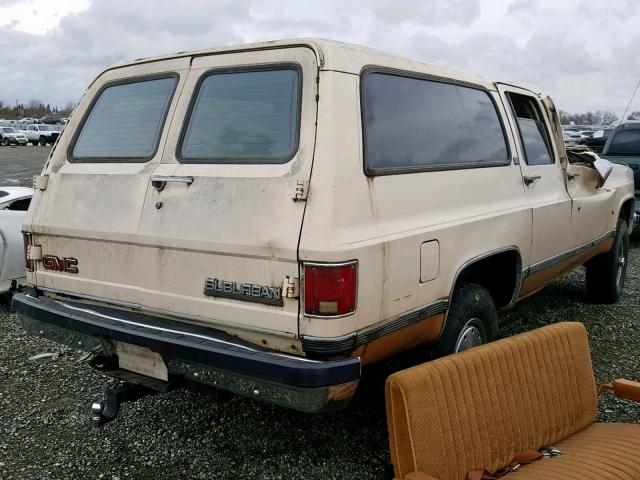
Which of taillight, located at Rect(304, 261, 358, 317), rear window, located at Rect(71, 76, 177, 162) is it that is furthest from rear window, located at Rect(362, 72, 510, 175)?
rear window, located at Rect(71, 76, 177, 162)

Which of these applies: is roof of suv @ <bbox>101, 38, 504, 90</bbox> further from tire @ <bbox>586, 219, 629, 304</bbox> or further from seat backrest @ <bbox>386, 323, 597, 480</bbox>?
tire @ <bbox>586, 219, 629, 304</bbox>

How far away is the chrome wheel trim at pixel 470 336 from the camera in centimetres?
327

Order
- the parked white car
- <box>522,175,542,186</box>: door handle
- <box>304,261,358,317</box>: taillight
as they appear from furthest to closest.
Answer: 1. the parked white car
2. <box>522,175,542,186</box>: door handle
3. <box>304,261,358,317</box>: taillight

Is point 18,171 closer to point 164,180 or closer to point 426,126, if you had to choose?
point 164,180

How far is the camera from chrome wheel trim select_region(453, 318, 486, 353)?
327cm

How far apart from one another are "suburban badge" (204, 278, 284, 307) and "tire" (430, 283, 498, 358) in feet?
3.33

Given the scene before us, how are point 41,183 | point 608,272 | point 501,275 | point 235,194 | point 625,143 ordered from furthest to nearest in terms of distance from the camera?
point 625,143
point 608,272
point 501,275
point 41,183
point 235,194

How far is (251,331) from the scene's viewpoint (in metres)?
2.61

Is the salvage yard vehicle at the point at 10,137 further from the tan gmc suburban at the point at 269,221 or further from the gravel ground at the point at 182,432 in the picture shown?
the tan gmc suburban at the point at 269,221

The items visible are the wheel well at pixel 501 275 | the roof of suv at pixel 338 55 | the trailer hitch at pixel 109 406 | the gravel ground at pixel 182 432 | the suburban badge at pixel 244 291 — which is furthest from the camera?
the wheel well at pixel 501 275

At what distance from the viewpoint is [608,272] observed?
19.1ft

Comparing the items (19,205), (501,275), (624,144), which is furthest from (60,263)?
(624,144)

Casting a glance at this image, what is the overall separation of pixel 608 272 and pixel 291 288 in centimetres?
438

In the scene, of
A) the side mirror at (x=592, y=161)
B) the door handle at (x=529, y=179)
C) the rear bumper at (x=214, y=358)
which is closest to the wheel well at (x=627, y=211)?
the side mirror at (x=592, y=161)
